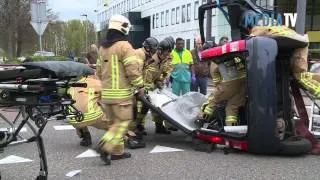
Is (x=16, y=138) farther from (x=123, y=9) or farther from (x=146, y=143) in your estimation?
(x=123, y=9)

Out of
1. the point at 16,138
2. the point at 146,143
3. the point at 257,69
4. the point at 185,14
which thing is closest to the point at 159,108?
the point at 146,143

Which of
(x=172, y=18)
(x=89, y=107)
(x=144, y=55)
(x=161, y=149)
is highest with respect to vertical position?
(x=172, y=18)

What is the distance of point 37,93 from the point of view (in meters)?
5.31

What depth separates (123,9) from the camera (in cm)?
8669

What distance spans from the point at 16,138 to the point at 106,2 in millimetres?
94817

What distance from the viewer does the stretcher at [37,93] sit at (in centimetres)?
532

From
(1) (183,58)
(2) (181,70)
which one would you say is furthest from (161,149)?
(1) (183,58)

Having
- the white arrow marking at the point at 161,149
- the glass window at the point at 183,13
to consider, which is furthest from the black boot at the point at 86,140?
the glass window at the point at 183,13

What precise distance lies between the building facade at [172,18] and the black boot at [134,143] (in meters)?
29.5

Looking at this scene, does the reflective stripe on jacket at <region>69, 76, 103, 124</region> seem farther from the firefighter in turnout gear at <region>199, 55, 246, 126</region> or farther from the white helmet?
the firefighter in turnout gear at <region>199, 55, 246, 126</region>

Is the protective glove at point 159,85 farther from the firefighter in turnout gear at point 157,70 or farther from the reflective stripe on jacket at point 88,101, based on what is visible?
the reflective stripe on jacket at point 88,101

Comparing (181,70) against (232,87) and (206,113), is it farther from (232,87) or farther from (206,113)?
(232,87)

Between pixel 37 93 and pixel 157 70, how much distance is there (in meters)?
3.93

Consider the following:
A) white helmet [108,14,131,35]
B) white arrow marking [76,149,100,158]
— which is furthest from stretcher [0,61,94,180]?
white arrow marking [76,149,100,158]
